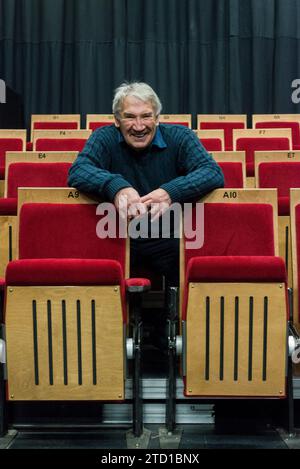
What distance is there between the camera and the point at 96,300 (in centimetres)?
35

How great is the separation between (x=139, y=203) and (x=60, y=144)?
1.25 ft

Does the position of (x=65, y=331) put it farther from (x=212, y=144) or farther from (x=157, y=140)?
(x=212, y=144)

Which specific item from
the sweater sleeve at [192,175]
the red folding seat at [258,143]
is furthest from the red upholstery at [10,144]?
the sweater sleeve at [192,175]

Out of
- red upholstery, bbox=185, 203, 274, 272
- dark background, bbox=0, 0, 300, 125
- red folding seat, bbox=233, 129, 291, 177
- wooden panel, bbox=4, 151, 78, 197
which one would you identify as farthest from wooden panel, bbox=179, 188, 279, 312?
dark background, bbox=0, 0, 300, 125

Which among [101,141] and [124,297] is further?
[101,141]

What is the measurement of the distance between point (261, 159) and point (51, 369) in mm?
351

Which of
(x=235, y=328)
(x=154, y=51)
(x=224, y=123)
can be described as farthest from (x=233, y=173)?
(x=154, y=51)

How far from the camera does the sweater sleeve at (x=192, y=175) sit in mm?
421

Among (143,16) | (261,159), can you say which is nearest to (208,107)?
(143,16)

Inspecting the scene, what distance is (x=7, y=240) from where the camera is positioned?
45 cm

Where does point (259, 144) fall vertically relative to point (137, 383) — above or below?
above

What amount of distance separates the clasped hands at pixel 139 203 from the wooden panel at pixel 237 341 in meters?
0.08

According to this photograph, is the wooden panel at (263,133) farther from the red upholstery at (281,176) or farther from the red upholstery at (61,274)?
the red upholstery at (61,274)

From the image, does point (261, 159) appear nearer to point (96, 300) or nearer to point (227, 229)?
point (227, 229)
